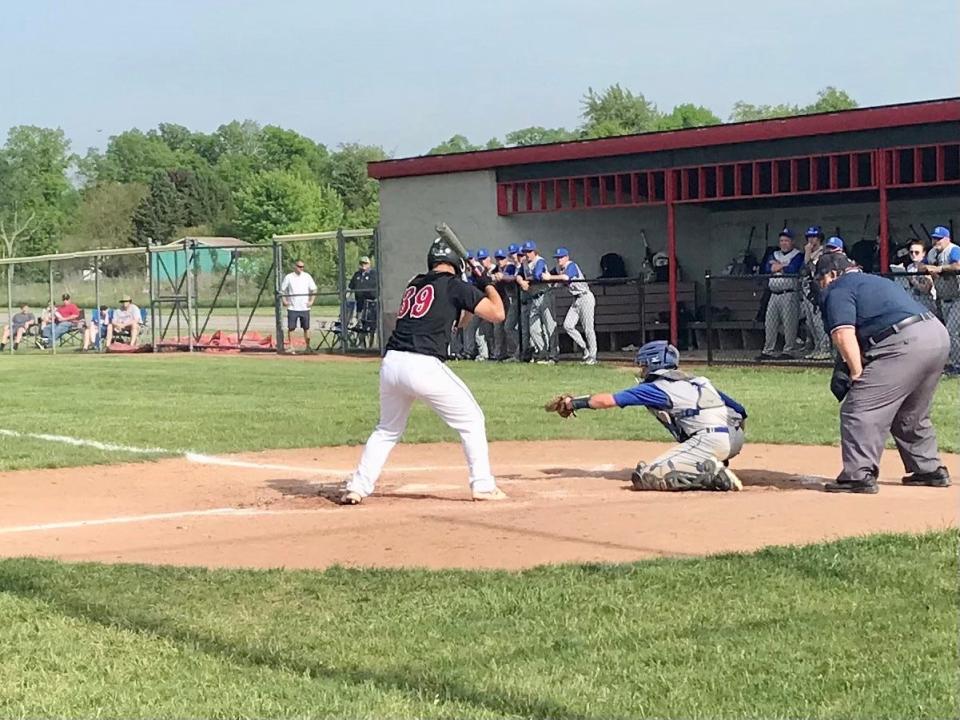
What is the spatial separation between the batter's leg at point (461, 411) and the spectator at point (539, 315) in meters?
13.2

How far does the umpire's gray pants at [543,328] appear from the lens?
74.0 feet

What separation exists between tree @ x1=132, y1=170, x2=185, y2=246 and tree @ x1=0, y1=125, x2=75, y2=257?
17.9 feet

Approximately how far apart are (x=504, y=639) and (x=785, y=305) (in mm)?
16133

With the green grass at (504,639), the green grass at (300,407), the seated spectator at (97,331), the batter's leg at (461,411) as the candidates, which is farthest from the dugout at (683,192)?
the green grass at (504,639)

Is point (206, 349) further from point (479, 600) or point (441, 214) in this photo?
point (479, 600)

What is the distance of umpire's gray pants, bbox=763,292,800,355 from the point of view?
20750 millimetres

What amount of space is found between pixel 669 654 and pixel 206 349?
85.7 ft

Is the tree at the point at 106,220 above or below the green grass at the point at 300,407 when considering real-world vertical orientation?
above

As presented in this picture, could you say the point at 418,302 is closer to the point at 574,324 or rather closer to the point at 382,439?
the point at 382,439

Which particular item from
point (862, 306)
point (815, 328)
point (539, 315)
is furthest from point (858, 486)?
point (539, 315)

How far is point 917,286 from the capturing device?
59.8ft

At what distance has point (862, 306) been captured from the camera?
29.9ft

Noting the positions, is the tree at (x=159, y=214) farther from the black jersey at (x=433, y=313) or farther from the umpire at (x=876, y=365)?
the umpire at (x=876, y=365)

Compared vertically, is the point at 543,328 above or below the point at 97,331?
below
